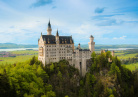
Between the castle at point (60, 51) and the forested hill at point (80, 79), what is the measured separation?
295 centimetres

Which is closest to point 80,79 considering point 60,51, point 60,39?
point 60,51

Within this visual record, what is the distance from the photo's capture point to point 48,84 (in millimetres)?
68562

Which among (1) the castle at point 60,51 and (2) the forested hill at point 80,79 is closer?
(2) the forested hill at point 80,79

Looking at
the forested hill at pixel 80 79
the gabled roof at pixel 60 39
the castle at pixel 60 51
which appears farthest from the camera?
the gabled roof at pixel 60 39

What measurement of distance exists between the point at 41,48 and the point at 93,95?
1350 inches

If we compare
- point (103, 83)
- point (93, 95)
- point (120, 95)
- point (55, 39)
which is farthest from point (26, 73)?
point (120, 95)

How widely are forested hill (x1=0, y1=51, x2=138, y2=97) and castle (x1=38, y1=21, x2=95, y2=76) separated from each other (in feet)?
9.69

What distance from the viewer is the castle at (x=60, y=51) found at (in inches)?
3041

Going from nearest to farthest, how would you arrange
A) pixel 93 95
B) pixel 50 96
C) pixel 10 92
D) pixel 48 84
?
1. pixel 10 92
2. pixel 50 96
3. pixel 48 84
4. pixel 93 95

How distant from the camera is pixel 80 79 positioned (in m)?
81.7

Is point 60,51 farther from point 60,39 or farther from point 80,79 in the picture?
point 80,79

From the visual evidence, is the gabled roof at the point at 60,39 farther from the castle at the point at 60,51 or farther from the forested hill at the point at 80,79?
the forested hill at the point at 80,79

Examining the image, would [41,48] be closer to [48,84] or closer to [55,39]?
[55,39]

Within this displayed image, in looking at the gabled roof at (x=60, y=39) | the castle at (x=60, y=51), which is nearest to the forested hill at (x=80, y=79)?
the castle at (x=60, y=51)
